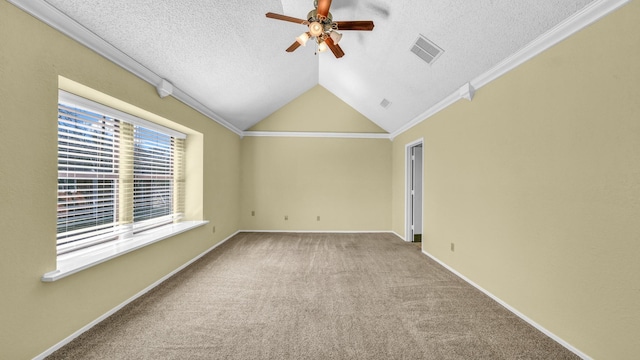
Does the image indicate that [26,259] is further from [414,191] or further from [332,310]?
[414,191]

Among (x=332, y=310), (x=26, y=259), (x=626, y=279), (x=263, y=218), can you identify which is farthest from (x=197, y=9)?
(x=263, y=218)

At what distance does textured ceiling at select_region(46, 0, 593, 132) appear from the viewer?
6.28 feet

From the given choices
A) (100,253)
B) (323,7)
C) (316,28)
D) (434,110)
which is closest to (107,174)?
(100,253)

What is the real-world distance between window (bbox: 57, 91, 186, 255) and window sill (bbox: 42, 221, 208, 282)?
0.07m

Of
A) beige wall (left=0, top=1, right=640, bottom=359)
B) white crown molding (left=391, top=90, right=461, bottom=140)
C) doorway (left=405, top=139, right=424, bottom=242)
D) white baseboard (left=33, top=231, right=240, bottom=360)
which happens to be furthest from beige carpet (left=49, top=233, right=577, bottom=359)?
white crown molding (left=391, top=90, right=461, bottom=140)

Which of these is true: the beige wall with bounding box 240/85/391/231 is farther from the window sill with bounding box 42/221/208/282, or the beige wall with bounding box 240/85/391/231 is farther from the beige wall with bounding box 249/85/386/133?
Result: the window sill with bounding box 42/221/208/282

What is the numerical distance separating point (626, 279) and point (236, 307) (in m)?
2.86

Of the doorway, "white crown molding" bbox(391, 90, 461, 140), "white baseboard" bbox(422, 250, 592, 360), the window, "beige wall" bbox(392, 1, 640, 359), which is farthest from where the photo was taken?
the doorway

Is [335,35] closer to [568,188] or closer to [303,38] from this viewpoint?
[303,38]

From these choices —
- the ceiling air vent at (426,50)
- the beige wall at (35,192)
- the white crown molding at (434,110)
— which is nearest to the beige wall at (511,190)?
the beige wall at (35,192)

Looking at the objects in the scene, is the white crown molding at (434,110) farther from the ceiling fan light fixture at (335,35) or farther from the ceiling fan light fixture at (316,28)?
the ceiling fan light fixture at (316,28)

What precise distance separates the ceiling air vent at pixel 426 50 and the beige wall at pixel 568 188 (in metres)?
0.66

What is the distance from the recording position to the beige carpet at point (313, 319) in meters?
1.73

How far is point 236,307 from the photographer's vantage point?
7.63ft
